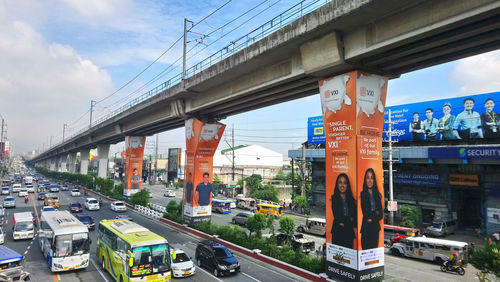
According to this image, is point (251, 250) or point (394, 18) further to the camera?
point (251, 250)

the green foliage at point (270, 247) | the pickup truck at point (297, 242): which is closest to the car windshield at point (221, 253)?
the green foliage at point (270, 247)

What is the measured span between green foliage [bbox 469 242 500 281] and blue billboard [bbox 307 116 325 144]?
1534 inches

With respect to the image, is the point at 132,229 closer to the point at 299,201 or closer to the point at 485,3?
the point at 485,3

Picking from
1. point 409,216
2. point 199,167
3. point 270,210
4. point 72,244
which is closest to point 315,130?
point 270,210

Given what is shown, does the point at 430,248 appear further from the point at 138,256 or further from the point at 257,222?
the point at 138,256

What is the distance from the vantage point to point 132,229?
16.7 m

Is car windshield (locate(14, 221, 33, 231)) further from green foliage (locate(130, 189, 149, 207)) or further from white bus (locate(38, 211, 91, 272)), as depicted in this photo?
green foliage (locate(130, 189, 149, 207))

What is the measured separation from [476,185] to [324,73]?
26836mm

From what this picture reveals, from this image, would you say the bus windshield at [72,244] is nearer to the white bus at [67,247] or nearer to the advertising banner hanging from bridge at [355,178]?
the white bus at [67,247]

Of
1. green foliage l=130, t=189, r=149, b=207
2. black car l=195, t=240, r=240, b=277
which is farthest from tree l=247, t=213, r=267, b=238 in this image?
green foliage l=130, t=189, r=149, b=207

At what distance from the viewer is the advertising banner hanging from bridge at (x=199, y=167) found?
32.5 m

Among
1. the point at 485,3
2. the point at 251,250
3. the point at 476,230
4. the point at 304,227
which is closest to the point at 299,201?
A: the point at 304,227

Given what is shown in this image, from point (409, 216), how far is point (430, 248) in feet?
40.3

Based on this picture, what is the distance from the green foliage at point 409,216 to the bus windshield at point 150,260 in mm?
28572
